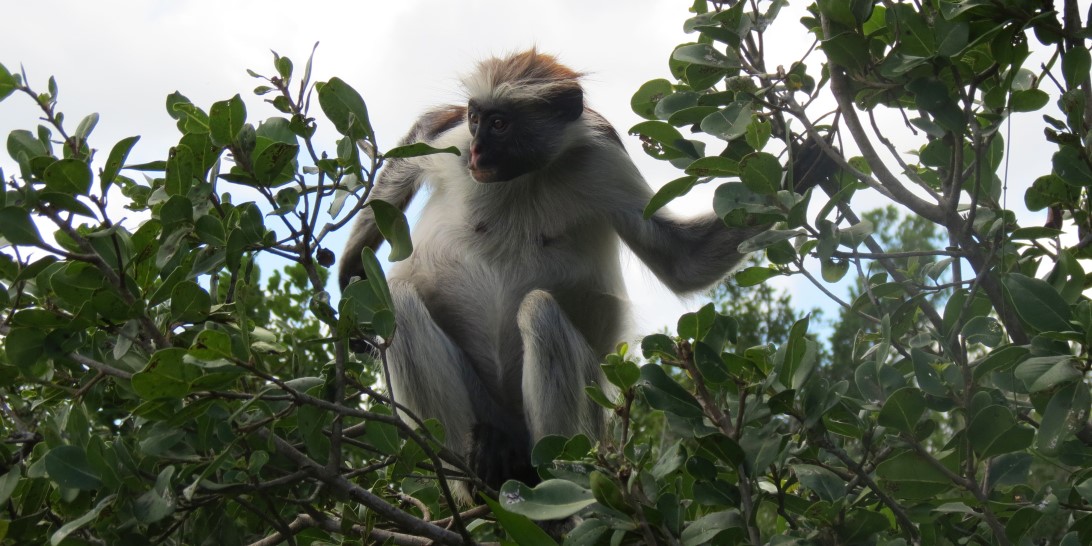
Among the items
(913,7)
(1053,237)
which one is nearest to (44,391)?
(913,7)

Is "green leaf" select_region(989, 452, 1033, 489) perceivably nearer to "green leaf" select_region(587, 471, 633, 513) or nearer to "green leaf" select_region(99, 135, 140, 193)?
"green leaf" select_region(587, 471, 633, 513)

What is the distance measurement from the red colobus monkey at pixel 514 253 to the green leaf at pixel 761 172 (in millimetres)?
1668

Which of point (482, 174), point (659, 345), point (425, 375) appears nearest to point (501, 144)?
point (482, 174)

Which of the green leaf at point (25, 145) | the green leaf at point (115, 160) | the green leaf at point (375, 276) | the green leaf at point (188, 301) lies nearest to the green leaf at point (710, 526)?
the green leaf at point (375, 276)

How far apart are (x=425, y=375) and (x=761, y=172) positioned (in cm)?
214

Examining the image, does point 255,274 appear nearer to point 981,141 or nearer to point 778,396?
point 778,396

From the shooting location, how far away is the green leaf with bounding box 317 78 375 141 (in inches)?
94.7

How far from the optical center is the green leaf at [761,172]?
258 centimetres

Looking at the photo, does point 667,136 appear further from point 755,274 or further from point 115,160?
point 115,160

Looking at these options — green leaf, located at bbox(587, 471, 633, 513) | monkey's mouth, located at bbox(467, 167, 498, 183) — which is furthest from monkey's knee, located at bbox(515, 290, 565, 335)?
green leaf, located at bbox(587, 471, 633, 513)

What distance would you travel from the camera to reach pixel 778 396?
2.21m

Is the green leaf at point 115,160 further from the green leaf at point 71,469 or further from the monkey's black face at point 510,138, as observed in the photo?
the monkey's black face at point 510,138

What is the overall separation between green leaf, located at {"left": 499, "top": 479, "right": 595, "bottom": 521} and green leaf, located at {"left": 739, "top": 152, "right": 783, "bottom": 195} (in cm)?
90

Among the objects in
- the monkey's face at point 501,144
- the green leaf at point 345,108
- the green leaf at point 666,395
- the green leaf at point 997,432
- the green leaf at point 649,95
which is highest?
the monkey's face at point 501,144
